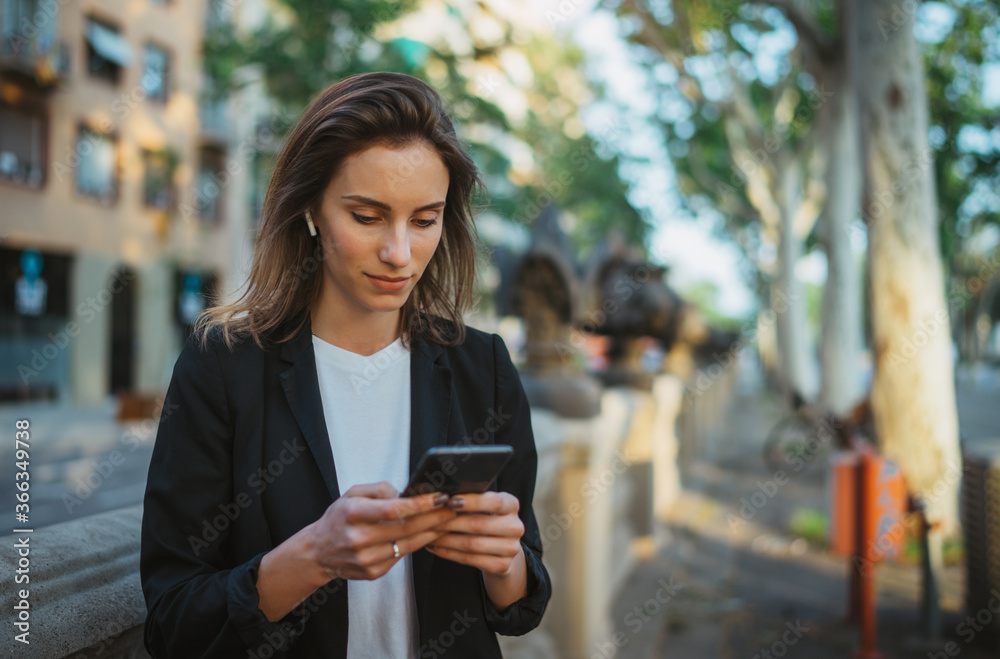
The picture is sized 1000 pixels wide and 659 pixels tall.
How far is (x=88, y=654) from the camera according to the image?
5.01ft

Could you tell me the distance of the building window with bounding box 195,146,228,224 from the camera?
25.3 m

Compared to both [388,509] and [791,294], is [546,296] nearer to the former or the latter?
[388,509]

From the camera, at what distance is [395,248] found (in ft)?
5.07

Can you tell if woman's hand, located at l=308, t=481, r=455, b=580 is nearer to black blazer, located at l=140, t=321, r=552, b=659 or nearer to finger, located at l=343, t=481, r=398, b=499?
finger, located at l=343, t=481, r=398, b=499

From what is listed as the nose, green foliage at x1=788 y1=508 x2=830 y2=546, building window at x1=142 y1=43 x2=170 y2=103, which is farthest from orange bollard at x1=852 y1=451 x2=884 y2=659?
building window at x1=142 y1=43 x2=170 y2=103

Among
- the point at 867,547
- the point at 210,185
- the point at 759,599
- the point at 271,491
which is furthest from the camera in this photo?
the point at 210,185

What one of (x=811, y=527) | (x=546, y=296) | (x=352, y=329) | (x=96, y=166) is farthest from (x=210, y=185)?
(x=352, y=329)

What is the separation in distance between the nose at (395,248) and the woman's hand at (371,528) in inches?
18.4

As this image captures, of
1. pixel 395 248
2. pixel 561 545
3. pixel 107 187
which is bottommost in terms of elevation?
pixel 561 545

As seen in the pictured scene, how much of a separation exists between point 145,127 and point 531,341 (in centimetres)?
2095

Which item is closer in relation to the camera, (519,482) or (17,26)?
(519,482)

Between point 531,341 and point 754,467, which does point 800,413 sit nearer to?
point 754,467

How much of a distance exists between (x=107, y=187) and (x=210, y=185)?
181 inches

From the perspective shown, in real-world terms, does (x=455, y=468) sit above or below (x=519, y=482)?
above
